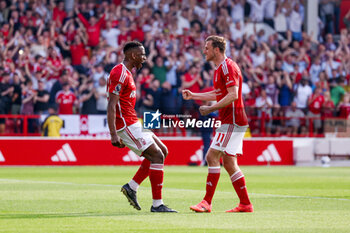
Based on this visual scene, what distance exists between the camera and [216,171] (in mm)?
10008

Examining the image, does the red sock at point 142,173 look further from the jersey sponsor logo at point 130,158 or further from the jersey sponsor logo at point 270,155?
the jersey sponsor logo at point 270,155

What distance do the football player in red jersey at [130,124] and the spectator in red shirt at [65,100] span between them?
45.1 ft

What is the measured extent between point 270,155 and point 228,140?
16870 mm

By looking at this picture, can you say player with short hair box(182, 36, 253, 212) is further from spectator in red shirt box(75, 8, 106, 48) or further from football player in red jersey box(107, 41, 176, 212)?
spectator in red shirt box(75, 8, 106, 48)

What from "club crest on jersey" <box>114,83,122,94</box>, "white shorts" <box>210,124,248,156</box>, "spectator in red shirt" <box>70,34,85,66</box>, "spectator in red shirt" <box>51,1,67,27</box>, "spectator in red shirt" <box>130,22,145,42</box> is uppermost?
"spectator in red shirt" <box>51,1,67,27</box>

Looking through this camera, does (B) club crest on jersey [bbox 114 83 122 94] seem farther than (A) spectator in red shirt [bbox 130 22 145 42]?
No

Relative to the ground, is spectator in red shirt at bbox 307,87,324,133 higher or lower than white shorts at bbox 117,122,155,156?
lower

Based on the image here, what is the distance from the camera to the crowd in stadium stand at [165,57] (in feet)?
79.8

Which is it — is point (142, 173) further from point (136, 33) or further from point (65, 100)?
point (136, 33)

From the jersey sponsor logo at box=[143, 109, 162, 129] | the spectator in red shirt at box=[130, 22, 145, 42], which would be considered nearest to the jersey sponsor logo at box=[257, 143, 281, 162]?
the spectator in red shirt at box=[130, 22, 145, 42]

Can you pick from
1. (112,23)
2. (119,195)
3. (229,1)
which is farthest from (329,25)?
(119,195)

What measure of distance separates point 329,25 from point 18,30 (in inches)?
594

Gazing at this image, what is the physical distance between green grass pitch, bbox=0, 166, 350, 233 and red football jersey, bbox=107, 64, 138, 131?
1164 mm

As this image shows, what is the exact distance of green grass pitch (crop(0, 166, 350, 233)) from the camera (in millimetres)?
8219
